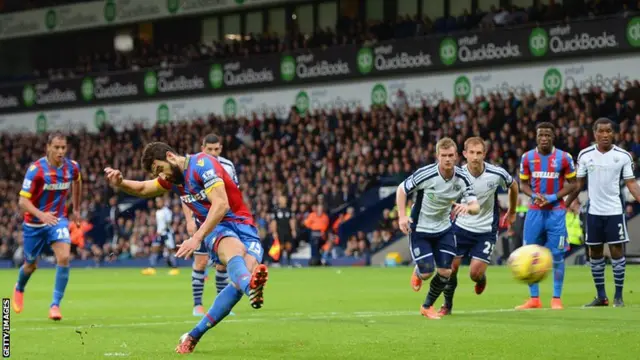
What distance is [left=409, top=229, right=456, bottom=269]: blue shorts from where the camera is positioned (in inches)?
557

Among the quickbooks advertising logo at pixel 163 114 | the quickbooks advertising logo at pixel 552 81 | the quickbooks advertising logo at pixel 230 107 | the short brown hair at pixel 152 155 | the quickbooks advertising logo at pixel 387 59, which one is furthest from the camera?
the quickbooks advertising logo at pixel 163 114

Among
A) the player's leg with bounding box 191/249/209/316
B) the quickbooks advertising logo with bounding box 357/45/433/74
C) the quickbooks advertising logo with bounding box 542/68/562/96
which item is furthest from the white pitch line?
the quickbooks advertising logo with bounding box 357/45/433/74

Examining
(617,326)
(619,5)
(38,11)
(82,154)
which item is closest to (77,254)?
(82,154)

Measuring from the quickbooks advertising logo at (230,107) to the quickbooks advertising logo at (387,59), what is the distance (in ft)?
24.6

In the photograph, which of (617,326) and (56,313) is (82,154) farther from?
(617,326)

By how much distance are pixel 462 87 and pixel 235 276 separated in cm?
3125

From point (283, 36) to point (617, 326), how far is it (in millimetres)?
37010

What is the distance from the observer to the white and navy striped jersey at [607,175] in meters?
15.9

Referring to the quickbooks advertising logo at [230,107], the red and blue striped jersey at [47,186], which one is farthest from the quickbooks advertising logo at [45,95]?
the red and blue striped jersey at [47,186]

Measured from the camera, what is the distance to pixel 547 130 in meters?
16.0

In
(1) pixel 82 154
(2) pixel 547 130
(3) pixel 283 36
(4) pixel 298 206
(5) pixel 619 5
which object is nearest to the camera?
(2) pixel 547 130

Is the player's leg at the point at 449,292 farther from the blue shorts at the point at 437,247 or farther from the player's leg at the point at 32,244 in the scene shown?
the player's leg at the point at 32,244

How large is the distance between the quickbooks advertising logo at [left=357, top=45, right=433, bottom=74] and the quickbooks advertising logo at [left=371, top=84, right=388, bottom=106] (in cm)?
77

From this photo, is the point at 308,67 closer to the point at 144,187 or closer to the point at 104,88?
the point at 104,88
